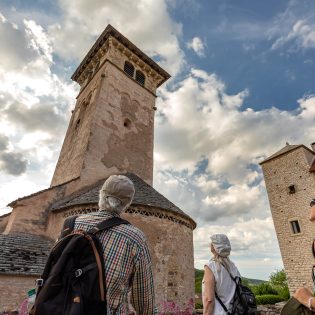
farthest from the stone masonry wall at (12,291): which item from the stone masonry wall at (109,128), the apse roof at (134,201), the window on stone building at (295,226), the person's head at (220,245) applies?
the window on stone building at (295,226)

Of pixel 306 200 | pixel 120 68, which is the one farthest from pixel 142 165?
pixel 306 200

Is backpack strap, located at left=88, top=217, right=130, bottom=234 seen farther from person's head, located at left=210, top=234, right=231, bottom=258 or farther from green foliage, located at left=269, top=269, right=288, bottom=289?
green foliage, located at left=269, top=269, right=288, bottom=289

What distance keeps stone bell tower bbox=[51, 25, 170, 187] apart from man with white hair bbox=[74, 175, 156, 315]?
985cm

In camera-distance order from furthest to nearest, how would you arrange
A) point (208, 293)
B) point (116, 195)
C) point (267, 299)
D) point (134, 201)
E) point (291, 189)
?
point (267, 299)
point (291, 189)
point (134, 201)
point (208, 293)
point (116, 195)

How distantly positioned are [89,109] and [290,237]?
18.2 meters

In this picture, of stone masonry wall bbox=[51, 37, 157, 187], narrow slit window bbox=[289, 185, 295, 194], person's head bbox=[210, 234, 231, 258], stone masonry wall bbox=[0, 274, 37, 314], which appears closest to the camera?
person's head bbox=[210, 234, 231, 258]

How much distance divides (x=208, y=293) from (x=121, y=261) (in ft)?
5.45

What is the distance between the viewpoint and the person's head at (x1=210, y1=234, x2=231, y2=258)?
3209 millimetres

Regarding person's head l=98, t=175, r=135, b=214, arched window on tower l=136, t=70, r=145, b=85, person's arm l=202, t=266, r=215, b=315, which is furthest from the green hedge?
person's head l=98, t=175, r=135, b=214

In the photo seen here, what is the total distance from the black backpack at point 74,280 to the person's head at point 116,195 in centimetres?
33

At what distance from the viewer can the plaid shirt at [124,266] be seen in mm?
1791

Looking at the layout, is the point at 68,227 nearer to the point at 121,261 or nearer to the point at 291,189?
the point at 121,261

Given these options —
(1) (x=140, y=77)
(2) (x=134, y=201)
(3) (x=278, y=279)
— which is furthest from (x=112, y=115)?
(3) (x=278, y=279)

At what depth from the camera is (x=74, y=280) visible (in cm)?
160
